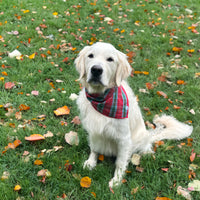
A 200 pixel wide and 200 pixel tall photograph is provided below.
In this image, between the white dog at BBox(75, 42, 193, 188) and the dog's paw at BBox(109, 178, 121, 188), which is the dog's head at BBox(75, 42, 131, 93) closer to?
the white dog at BBox(75, 42, 193, 188)

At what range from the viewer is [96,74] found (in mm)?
2088

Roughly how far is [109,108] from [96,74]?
1.37 ft

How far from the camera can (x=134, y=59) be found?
4.65 meters

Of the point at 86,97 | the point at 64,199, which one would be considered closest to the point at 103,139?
the point at 86,97

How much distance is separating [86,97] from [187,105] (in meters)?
1.98

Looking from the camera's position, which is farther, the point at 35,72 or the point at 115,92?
the point at 35,72

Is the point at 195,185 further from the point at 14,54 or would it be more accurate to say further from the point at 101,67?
the point at 14,54

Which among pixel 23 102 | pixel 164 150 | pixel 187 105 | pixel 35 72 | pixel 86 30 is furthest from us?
pixel 86 30

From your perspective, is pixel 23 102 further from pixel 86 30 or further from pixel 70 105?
pixel 86 30

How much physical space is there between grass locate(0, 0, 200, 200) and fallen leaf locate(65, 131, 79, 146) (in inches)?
2.3

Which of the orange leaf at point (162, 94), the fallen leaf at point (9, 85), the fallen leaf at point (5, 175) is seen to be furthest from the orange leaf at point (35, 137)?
the orange leaf at point (162, 94)

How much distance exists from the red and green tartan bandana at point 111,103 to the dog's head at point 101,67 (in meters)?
0.07

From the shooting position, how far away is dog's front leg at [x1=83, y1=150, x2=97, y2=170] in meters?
2.53

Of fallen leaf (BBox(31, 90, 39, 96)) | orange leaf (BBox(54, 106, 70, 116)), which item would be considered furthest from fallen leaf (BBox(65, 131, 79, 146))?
fallen leaf (BBox(31, 90, 39, 96))
